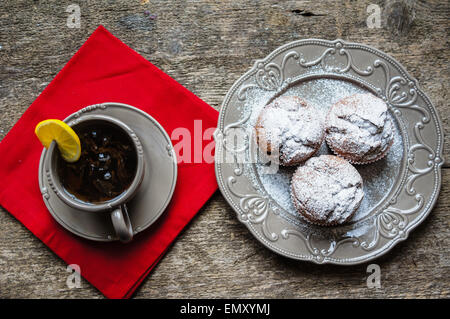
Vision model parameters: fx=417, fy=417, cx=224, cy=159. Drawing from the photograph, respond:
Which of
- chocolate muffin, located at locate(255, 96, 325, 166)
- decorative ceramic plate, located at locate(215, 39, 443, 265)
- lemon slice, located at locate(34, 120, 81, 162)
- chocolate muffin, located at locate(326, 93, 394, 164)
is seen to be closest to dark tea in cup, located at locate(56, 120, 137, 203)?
lemon slice, located at locate(34, 120, 81, 162)

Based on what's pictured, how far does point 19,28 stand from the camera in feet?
5.69

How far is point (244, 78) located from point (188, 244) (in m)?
0.69

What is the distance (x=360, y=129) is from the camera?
1.57 meters

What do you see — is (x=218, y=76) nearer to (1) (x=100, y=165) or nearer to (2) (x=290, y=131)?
(2) (x=290, y=131)

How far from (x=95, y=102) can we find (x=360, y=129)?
1.03 metres

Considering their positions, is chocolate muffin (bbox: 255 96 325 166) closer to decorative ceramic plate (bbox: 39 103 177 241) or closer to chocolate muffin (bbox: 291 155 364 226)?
chocolate muffin (bbox: 291 155 364 226)

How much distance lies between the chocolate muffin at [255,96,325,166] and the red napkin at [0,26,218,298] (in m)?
0.22

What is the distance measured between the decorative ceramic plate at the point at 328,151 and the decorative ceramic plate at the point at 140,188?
0.21 metres

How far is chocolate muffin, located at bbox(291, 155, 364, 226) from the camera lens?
1.52 m

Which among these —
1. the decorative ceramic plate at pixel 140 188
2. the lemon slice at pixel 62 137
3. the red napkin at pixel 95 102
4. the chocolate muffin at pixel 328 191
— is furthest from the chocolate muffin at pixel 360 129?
the lemon slice at pixel 62 137

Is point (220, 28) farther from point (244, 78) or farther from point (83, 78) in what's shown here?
point (83, 78)

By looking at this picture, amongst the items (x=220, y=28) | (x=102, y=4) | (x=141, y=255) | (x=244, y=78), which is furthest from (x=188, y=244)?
(x=102, y=4)

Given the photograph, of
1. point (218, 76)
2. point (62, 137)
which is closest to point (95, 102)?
point (62, 137)
